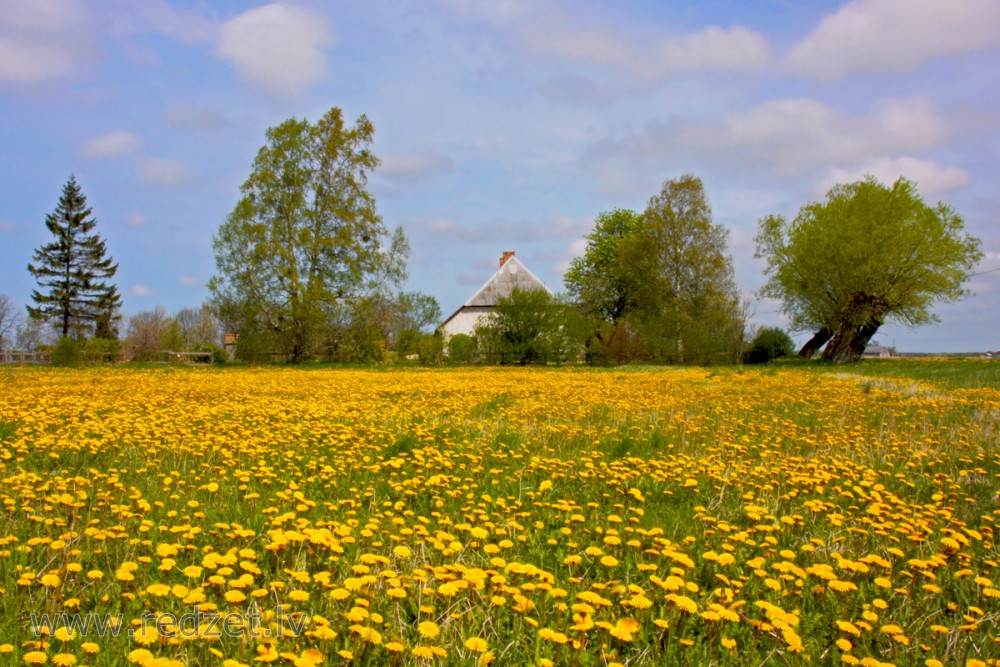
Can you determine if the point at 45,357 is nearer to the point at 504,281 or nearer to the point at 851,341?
the point at 504,281

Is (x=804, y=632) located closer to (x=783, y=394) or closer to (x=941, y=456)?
(x=941, y=456)

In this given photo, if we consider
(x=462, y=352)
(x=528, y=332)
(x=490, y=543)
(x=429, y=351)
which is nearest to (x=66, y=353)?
(x=429, y=351)

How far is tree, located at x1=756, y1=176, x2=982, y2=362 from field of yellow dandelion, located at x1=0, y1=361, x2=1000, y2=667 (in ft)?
102

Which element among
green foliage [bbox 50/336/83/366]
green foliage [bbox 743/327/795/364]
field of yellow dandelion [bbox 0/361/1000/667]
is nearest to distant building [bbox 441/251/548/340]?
green foliage [bbox 743/327/795/364]

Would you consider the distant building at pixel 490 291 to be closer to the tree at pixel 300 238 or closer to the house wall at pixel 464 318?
the house wall at pixel 464 318

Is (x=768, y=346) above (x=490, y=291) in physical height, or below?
below

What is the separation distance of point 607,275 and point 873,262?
20840 mm

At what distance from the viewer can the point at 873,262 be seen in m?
33.5

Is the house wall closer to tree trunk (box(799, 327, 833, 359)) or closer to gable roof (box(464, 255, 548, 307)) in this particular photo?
gable roof (box(464, 255, 548, 307))

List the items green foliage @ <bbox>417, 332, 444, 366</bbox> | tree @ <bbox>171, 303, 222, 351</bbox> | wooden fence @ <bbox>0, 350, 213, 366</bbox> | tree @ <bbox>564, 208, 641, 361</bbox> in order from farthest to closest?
1. tree @ <bbox>171, 303, 222, 351</bbox>
2. tree @ <bbox>564, 208, 641, 361</bbox>
3. wooden fence @ <bbox>0, 350, 213, 366</bbox>
4. green foliage @ <bbox>417, 332, 444, 366</bbox>

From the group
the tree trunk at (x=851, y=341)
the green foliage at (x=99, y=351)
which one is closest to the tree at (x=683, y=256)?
the tree trunk at (x=851, y=341)

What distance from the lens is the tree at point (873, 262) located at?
33.9m

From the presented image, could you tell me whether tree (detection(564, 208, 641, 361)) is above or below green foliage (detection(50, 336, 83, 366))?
above

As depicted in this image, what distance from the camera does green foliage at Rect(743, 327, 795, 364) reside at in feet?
125
